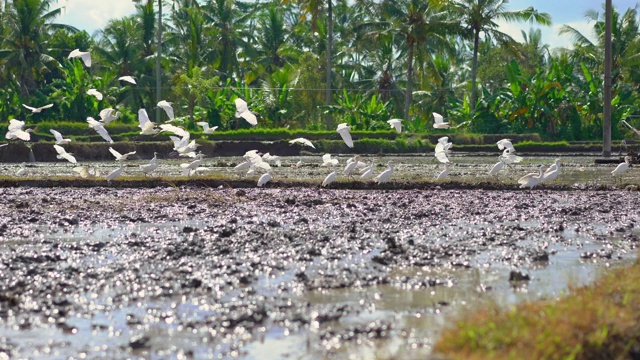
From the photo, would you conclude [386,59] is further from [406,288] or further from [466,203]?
[406,288]

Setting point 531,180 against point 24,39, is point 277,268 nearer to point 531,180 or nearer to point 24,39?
point 531,180

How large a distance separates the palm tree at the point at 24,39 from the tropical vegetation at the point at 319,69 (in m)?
0.07

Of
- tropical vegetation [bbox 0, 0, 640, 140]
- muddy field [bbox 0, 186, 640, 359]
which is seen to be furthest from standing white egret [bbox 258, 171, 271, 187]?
tropical vegetation [bbox 0, 0, 640, 140]

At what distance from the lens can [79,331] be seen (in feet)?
23.2

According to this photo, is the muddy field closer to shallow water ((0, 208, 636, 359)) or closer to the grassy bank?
shallow water ((0, 208, 636, 359))

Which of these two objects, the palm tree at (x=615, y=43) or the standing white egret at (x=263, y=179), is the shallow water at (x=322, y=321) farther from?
the palm tree at (x=615, y=43)

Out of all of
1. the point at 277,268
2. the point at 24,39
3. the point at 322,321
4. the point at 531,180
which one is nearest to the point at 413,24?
the point at 24,39

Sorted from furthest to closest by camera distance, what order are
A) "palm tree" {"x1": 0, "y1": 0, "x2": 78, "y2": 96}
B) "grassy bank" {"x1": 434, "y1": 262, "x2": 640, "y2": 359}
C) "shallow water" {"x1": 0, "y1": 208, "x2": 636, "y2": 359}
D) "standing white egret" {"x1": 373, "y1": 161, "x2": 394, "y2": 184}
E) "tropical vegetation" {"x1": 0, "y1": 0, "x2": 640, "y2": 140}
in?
"palm tree" {"x1": 0, "y1": 0, "x2": 78, "y2": 96}
"tropical vegetation" {"x1": 0, "y1": 0, "x2": 640, "y2": 140}
"standing white egret" {"x1": 373, "y1": 161, "x2": 394, "y2": 184}
"shallow water" {"x1": 0, "y1": 208, "x2": 636, "y2": 359}
"grassy bank" {"x1": 434, "y1": 262, "x2": 640, "y2": 359}

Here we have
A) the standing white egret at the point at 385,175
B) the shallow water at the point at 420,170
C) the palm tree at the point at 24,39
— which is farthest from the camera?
the palm tree at the point at 24,39

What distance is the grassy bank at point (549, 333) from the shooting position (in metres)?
5.50

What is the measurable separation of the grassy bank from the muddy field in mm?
345

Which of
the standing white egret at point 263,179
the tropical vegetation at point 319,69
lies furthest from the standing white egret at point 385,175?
the tropical vegetation at point 319,69

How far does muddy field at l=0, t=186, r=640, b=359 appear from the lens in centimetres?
685

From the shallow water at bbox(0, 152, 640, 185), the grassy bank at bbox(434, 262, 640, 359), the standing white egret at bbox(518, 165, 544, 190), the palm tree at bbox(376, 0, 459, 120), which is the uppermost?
the palm tree at bbox(376, 0, 459, 120)
